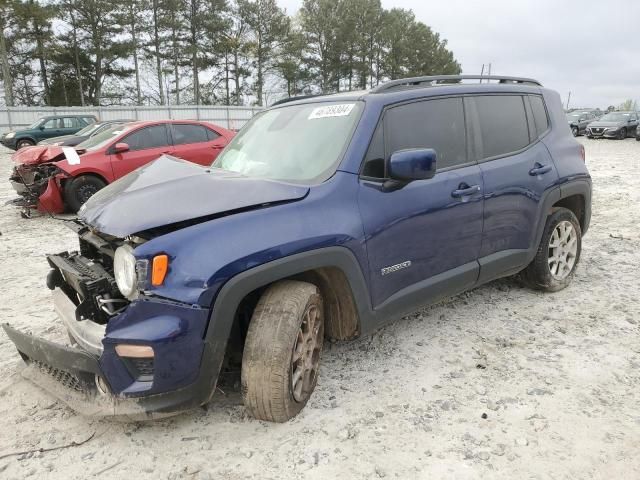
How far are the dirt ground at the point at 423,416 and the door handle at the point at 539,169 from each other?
1075mm

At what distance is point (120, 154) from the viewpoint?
8.09m

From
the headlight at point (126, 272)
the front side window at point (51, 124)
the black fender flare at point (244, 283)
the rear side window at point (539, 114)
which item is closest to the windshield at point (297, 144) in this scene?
the black fender flare at point (244, 283)

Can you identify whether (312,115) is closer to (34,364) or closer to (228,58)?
(34,364)

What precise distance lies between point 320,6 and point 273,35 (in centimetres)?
716

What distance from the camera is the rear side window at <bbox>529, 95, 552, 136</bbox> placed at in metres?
4.03

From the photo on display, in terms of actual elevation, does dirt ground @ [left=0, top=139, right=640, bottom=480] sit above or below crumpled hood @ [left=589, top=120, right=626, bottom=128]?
below

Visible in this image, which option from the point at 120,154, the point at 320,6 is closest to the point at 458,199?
the point at 120,154

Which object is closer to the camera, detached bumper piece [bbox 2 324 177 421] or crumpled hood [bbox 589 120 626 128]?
detached bumper piece [bbox 2 324 177 421]

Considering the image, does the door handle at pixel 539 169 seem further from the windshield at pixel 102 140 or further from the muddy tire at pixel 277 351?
the windshield at pixel 102 140

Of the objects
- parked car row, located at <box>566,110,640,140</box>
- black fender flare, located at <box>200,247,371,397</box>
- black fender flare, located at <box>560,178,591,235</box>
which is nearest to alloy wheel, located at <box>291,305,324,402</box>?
black fender flare, located at <box>200,247,371,397</box>

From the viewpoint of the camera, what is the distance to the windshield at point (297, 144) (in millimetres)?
2838

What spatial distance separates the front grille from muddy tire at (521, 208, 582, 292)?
341 cm

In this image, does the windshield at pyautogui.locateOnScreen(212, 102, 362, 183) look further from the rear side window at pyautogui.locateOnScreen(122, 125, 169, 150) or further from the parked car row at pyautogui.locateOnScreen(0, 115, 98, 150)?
the parked car row at pyautogui.locateOnScreen(0, 115, 98, 150)

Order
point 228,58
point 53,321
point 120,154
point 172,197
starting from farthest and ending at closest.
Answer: point 228,58 < point 120,154 < point 53,321 < point 172,197
